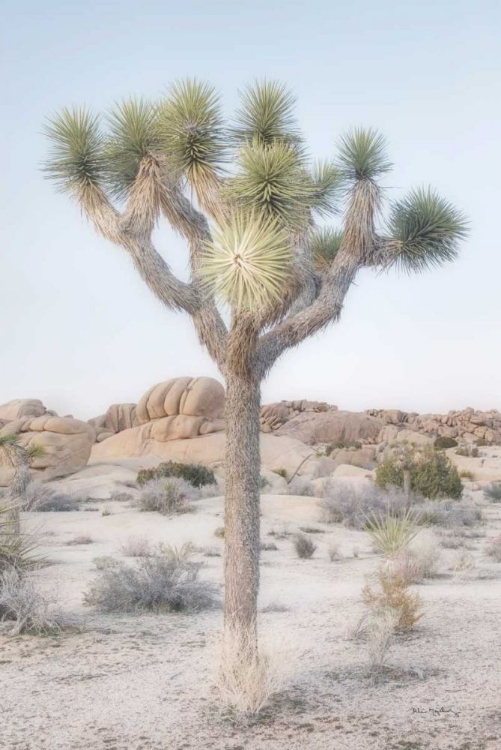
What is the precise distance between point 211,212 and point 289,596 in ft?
17.5

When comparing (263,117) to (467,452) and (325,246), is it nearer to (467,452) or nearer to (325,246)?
(325,246)

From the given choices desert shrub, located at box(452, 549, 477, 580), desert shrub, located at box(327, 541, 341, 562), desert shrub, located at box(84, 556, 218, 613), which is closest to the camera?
desert shrub, located at box(84, 556, 218, 613)

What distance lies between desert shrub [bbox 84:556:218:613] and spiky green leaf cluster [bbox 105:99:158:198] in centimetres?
456

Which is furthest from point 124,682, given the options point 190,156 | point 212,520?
point 212,520

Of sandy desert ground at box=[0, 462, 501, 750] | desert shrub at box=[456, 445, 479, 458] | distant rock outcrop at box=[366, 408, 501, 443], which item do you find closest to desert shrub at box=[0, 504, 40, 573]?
sandy desert ground at box=[0, 462, 501, 750]

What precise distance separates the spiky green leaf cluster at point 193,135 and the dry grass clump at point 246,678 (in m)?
4.06

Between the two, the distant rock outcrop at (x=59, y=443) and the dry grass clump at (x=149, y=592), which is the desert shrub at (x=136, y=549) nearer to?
the dry grass clump at (x=149, y=592)

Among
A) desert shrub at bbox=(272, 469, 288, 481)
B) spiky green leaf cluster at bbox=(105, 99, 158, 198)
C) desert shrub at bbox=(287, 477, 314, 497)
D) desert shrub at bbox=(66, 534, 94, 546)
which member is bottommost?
desert shrub at bbox=(66, 534, 94, 546)

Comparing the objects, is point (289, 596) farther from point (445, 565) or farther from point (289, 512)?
point (289, 512)

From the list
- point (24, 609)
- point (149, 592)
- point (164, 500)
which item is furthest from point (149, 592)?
point (164, 500)

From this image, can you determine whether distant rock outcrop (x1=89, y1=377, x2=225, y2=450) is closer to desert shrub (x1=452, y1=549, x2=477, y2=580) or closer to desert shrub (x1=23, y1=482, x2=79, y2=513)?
desert shrub (x1=23, y1=482, x2=79, y2=513)

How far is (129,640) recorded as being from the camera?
7730 millimetres

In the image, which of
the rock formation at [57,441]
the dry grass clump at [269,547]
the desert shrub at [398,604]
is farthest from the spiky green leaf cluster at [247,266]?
the rock formation at [57,441]

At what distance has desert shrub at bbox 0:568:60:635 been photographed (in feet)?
25.6
